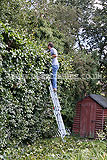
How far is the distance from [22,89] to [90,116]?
6.17 m

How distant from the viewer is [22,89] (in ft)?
25.3

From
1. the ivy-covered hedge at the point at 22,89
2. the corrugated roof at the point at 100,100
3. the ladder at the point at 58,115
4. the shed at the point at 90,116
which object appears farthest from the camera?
the corrugated roof at the point at 100,100

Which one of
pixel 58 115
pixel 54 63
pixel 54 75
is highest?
pixel 54 63

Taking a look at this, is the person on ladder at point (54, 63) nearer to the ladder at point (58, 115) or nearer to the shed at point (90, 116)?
the ladder at point (58, 115)

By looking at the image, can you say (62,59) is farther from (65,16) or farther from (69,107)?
(65,16)

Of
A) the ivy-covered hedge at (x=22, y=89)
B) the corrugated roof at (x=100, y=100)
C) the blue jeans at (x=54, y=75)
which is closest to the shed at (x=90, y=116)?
the corrugated roof at (x=100, y=100)

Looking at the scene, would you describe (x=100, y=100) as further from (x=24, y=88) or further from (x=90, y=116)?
(x=24, y=88)

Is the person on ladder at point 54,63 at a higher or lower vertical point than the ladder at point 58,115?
higher

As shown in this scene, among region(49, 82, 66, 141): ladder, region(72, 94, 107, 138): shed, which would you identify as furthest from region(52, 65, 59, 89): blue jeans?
region(72, 94, 107, 138): shed

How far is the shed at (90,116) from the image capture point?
12.4m

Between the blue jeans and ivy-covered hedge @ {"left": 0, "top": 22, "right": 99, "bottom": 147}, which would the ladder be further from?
ivy-covered hedge @ {"left": 0, "top": 22, "right": 99, "bottom": 147}

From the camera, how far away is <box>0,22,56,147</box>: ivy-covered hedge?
6984 mm

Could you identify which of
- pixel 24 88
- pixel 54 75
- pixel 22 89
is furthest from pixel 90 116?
pixel 22 89

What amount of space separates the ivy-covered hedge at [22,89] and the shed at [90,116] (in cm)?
367
